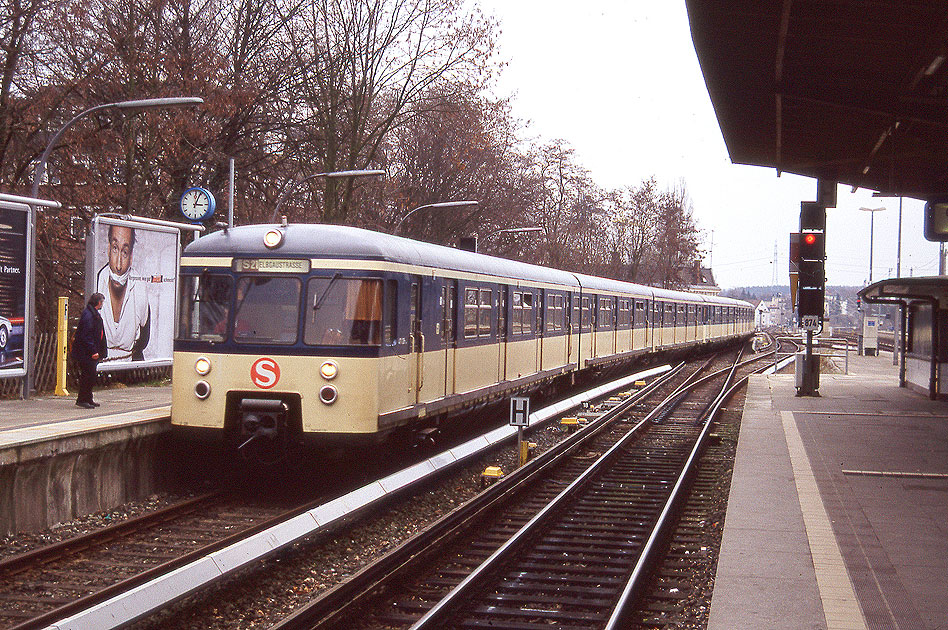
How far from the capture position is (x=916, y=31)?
10898 mm

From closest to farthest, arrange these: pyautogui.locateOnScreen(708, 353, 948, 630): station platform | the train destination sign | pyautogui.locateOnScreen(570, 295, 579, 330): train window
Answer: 1. pyautogui.locateOnScreen(708, 353, 948, 630): station platform
2. the train destination sign
3. pyautogui.locateOnScreen(570, 295, 579, 330): train window

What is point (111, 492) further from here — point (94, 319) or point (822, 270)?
point (822, 270)

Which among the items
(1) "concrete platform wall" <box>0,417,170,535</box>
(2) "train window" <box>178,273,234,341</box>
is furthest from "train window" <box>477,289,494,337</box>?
(1) "concrete platform wall" <box>0,417,170,535</box>

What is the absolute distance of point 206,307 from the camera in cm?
Result: 1133

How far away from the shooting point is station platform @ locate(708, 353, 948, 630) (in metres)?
6.81

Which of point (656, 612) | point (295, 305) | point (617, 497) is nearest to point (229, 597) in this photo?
point (656, 612)

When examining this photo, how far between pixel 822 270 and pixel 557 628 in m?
16.5

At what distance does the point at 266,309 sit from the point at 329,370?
→ 3.37 ft

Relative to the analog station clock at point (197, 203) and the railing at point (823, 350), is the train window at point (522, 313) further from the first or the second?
the railing at point (823, 350)

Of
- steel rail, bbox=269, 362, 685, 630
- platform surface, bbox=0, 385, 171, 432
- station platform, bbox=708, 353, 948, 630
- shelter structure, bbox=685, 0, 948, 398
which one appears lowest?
steel rail, bbox=269, 362, 685, 630

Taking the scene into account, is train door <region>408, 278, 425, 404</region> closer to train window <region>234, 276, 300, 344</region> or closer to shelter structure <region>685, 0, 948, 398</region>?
train window <region>234, 276, 300, 344</region>

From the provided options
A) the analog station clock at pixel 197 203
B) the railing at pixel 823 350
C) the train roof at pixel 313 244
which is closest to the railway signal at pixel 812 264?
the railing at pixel 823 350

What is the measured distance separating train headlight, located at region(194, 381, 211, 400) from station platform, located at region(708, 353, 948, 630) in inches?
215

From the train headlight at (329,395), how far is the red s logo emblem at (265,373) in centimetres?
52
